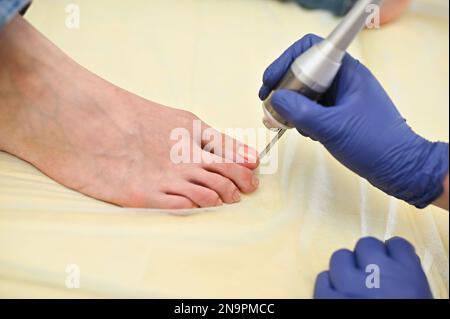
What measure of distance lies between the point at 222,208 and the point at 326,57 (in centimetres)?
28

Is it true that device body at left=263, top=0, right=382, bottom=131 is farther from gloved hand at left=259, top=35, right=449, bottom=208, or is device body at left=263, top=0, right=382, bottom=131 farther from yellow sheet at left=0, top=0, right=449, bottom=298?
yellow sheet at left=0, top=0, right=449, bottom=298

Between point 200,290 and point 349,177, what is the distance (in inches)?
12.4

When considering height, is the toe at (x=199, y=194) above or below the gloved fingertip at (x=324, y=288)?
above

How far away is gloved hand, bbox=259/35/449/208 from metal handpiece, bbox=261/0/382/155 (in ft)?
0.06

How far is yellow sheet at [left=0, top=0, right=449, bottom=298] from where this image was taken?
63cm

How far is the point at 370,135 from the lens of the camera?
0.63m

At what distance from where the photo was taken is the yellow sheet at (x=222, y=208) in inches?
24.6

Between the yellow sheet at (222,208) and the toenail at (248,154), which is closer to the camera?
the yellow sheet at (222,208)

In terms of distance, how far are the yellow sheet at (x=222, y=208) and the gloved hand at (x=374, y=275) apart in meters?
0.04

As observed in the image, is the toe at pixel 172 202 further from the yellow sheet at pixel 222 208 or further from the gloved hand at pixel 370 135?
the gloved hand at pixel 370 135

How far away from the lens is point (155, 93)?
90cm

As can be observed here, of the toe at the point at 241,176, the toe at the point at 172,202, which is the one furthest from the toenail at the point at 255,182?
the toe at the point at 172,202
